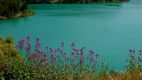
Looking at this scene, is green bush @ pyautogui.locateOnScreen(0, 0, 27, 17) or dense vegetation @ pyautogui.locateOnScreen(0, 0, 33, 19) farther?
green bush @ pyautogui.locateOnScreen(0, 0, 27, 17)

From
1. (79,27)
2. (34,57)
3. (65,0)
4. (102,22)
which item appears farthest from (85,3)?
(34,57)

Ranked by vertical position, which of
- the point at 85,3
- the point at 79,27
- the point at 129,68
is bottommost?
the point at 85,3

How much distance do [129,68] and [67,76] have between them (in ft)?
4.62

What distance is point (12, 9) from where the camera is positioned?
232ft

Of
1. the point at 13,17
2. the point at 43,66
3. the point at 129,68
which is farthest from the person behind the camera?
the point at 13,17

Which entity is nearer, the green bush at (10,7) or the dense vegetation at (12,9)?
the dense vegetation at (12,9)

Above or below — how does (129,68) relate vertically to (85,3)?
above

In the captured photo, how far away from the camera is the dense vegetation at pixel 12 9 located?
6825 centimetres

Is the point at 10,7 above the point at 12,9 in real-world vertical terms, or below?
above

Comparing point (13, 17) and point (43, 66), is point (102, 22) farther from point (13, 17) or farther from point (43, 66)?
point (43, 66)

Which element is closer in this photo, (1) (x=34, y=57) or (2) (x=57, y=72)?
(2) (x=57, y=72)

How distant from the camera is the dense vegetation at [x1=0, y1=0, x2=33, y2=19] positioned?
→ 68250 millimetres

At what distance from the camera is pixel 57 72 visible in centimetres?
643

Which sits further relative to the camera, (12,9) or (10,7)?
(10,7)
